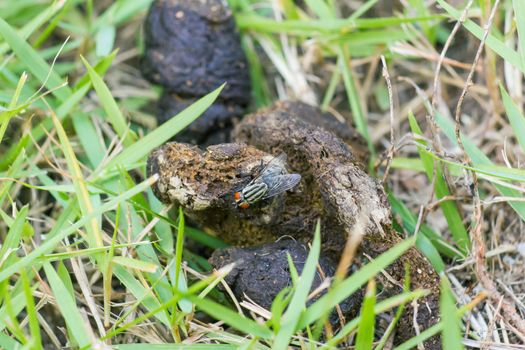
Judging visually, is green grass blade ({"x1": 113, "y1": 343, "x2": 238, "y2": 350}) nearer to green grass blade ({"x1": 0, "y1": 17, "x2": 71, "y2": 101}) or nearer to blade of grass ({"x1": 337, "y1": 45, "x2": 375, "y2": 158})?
green grass blade ({"x1": 0, "y1": 17, "x2": 71, "y2": 101})

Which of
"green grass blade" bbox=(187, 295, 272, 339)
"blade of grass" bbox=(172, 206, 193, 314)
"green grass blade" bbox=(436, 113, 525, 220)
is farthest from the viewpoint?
"green grass blade" bbox=(436, 113, 525, 220)

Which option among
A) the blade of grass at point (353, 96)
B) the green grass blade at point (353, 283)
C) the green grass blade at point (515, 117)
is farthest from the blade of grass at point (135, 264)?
the green grass blade at point (515, 117)

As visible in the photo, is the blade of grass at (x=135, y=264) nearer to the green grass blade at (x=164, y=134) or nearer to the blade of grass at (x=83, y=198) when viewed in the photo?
the blade of grass at (x=83, y=198)

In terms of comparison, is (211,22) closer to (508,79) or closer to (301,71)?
(301,71)

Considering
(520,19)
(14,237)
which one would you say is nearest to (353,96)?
(520,19)

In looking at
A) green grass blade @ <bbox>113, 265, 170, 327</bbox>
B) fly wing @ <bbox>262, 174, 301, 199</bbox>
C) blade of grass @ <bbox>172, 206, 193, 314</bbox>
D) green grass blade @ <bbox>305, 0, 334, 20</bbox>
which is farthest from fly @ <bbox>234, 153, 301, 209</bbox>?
green grass blade @ <bbox>305, 0, 334, 20</bbox>

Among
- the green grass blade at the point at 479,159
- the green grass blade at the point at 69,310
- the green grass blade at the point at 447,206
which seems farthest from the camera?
the green grass blade at the point at 447,206
